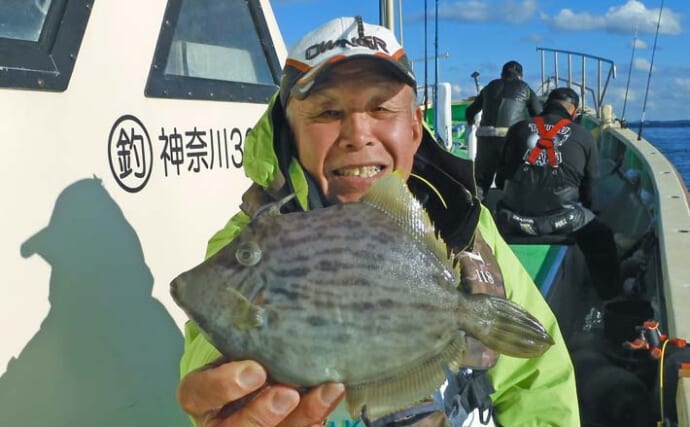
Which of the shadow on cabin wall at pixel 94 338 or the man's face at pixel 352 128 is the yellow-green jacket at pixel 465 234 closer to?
the man's face at pixel 352 128

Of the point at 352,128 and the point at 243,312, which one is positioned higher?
the point at 352,128

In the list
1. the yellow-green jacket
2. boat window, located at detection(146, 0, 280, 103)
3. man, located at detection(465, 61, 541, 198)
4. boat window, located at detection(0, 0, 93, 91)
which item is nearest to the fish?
the yellow-green jacket

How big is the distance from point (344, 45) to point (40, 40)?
1085 mm

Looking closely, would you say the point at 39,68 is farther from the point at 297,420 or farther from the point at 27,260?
the point at 297,420

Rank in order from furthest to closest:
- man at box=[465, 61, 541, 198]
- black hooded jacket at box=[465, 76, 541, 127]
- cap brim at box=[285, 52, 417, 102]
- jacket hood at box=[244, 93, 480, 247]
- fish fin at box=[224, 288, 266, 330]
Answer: black hooded jacket at box=[465, 76, 541, 127] < man at box=[465, 61, 541, 198] < jacket hood at box=[244, 93, 480, 247] < cap brim at box=[285, 52, 417, 102] < fish fin at box=[224, 288, 266, 330]

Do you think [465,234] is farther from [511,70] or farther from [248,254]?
[511,70]

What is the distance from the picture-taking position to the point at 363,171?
5.71 feet

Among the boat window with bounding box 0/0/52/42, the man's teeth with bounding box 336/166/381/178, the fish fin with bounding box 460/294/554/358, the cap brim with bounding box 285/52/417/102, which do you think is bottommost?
the fish fin with bounding box 460/294/554/358

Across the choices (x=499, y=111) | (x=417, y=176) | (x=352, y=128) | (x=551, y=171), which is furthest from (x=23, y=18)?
(x=499, y=111)

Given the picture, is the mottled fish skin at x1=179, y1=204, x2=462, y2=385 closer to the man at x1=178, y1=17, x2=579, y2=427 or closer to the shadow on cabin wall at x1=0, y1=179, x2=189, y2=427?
the man at x1=178, y1=17, x2=579, y2=427

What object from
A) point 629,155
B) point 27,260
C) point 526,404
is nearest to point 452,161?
point 526,404

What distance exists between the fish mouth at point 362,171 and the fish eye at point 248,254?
1.56ft

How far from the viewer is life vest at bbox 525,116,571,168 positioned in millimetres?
6422

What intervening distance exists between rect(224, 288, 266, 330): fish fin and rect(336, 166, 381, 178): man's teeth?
1.81 ft
